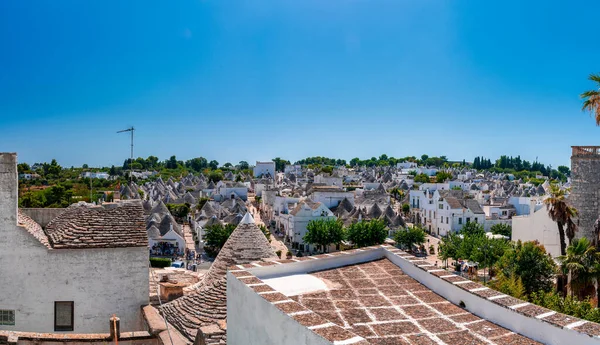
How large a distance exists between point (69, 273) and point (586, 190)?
26873 millimetres

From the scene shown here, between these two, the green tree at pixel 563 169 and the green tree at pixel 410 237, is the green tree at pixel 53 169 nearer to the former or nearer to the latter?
the green tree at pixel 410 237

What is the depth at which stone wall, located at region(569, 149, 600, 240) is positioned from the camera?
27.9m

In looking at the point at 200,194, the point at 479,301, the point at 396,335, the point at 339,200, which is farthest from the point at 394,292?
the point at 200,194

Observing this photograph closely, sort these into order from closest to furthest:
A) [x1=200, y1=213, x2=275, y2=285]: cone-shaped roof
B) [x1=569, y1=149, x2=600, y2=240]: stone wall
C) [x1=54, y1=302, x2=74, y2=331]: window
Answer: [x1=54, y1=302, x2=74, y2=331]: window, [x1=200, y1=213, x2=275, y2=285]: cone-shaped roof, [x1=569, y1=149, x2=600, y2=240]: stone wall

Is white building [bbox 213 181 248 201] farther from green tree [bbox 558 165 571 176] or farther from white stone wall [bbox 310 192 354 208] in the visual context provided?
green tree [bbox 558 165 571 176]

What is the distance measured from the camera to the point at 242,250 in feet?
50.9

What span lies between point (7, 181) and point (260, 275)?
610cm

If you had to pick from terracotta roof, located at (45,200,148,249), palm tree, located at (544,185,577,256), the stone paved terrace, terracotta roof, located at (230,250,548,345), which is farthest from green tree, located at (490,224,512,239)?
terracotta roof, located at (45,200,148,249)

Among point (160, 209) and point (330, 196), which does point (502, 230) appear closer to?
point (330, 196)

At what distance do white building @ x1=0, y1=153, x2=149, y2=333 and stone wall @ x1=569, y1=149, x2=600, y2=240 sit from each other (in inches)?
983

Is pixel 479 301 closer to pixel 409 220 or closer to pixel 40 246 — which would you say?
pixel 40 246

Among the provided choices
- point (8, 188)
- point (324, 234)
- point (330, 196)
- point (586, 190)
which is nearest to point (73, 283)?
point (8, 188)

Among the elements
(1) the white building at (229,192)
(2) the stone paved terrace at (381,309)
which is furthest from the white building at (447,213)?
(2) the stone paved terrace at (381,309)

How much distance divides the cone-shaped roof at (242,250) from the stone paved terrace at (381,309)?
17.7ft
